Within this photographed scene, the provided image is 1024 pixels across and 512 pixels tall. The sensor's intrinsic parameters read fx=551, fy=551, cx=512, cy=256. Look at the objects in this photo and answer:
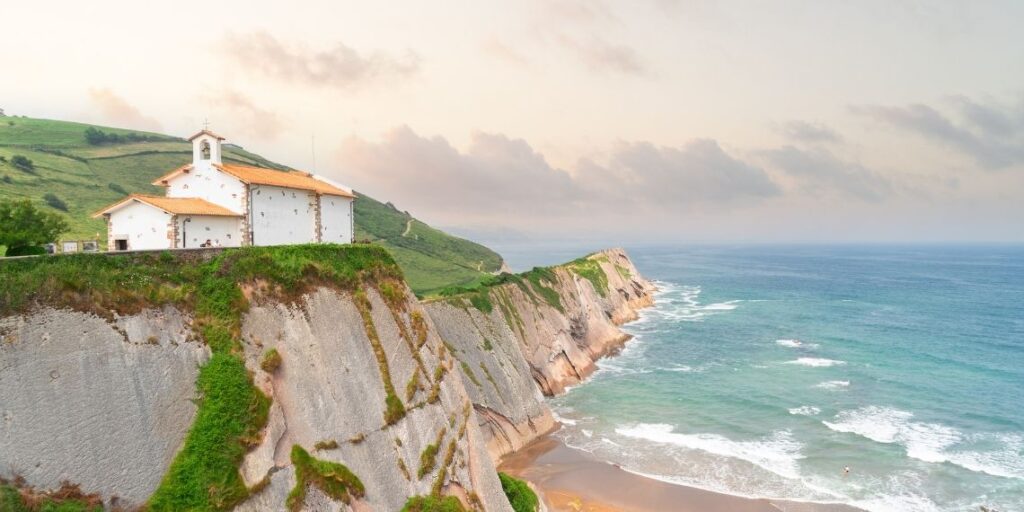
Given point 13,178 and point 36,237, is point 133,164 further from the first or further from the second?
point 36,237

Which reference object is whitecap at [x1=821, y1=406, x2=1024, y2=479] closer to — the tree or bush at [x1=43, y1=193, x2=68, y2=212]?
the tree

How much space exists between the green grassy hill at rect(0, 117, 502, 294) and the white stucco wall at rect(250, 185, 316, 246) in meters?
32.6

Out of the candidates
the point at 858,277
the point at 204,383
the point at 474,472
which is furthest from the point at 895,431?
the point at 858,277

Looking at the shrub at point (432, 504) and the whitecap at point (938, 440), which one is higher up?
the shrub at point (432, 504)

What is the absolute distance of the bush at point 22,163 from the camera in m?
91.2

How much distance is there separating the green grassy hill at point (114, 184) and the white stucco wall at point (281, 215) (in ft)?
107

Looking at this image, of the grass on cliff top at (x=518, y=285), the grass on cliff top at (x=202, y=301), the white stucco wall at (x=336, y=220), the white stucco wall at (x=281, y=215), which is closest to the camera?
the grass on cliff top at (x=202, y=301)

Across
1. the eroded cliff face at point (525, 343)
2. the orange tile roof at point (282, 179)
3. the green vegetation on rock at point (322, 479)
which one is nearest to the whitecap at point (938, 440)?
the eroded cliff face at point (525, 343)

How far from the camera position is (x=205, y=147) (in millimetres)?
32125

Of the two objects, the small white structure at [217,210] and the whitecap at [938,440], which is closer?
the small white structure at [217,210]

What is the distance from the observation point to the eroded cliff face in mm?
44625

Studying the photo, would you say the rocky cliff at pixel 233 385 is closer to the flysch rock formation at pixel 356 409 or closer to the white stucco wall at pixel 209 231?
the flysch rock formation at pixel 356 409

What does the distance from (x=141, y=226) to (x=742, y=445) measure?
4382 cm

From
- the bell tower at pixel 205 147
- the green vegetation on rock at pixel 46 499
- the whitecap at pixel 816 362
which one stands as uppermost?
the bell tower at pixel 205 147
